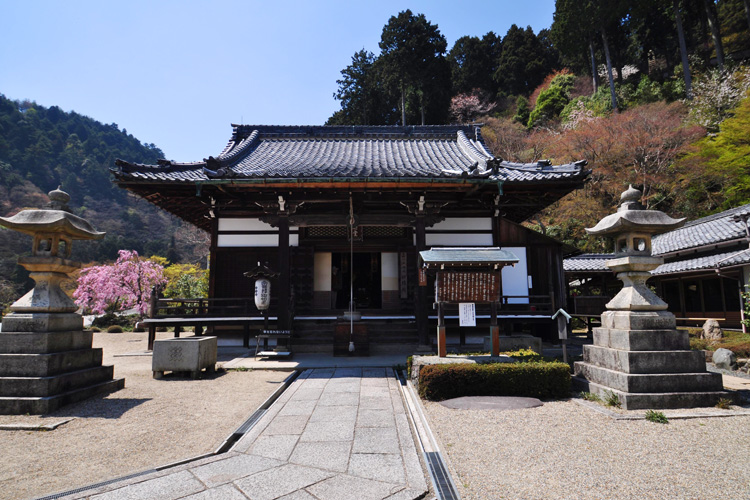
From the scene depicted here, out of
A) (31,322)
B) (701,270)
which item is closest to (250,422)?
(31,322)

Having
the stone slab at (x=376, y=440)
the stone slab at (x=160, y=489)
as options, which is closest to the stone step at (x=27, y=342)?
the stone slab at (x=160, y=489)

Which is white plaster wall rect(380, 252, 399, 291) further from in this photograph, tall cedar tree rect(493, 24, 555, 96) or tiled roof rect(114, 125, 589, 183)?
tall cedar tree rect(493, 24, 555, 96)

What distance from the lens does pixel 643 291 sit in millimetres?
6387

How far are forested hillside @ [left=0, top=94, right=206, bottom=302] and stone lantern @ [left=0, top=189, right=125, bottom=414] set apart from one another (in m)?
37.2

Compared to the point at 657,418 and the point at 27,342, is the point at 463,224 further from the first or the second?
the point at 27,342

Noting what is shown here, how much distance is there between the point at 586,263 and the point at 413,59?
80.2 ft

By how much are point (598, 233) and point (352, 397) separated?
5.36m

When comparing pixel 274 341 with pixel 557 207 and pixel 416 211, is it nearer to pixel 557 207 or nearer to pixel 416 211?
pixel 416 211

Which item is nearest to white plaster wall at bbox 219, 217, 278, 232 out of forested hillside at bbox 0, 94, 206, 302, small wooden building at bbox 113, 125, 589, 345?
small wooden building at bbox 113, 125, 589, 345

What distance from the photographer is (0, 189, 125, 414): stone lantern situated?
5535 millimetres

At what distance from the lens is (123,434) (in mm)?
4605

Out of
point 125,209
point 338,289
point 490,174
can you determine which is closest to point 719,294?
point 490,174

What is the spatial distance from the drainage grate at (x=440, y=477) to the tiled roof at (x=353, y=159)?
6.89 m

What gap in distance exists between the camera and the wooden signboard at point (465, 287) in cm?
759
